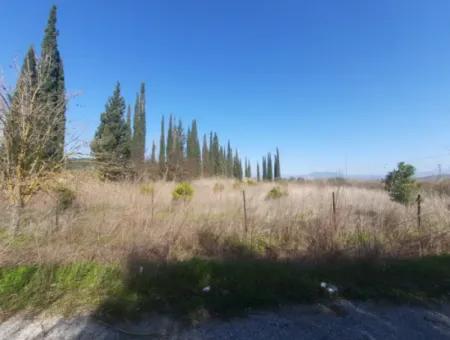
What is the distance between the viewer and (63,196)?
23.2 ft

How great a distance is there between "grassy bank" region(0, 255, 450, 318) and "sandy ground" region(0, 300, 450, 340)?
21 centimetres

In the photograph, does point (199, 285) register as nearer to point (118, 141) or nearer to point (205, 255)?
point (205, 255)

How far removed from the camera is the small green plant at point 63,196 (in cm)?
627

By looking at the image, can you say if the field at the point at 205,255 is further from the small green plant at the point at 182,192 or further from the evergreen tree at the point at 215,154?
the evergreen tree at the point at 215,154

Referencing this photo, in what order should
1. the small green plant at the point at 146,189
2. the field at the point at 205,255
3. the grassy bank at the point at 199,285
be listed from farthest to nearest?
1. the small green plant at the point at 146,189
2. the field at the point at 205,255
3. the grassy bank at the point at 199,285

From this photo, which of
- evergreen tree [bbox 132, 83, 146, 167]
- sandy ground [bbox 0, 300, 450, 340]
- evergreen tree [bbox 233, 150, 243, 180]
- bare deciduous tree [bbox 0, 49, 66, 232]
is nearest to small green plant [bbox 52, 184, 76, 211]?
bare deciduous tree [bbox 0, 49, 66, 232]

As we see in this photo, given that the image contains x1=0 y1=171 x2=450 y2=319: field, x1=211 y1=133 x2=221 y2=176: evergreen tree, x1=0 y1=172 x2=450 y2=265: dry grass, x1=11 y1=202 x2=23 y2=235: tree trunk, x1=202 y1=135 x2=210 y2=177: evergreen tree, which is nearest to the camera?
x1=0 y1=171 x2=450 y2=319: field

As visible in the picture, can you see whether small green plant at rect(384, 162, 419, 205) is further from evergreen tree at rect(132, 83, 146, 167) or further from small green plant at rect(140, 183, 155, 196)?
evergreen tree at rect(132, 83, 146, 167)

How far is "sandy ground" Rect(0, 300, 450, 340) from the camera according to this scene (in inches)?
110

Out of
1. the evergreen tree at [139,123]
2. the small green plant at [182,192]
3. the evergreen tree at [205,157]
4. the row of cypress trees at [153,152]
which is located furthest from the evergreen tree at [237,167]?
the small green plant at [182,192]

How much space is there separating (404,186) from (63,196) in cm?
1085

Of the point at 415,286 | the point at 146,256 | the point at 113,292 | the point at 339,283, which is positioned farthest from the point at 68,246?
the point at 415,286

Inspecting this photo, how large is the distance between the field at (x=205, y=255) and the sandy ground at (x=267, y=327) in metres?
0.24

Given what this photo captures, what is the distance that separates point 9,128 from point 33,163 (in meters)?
0.81
